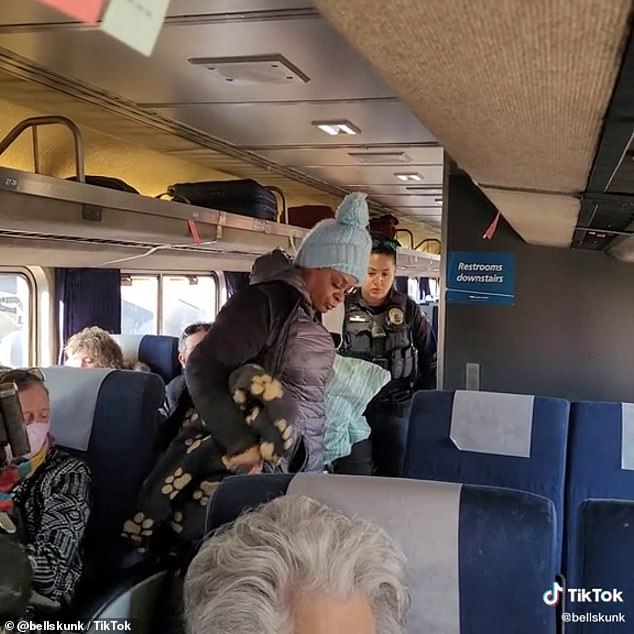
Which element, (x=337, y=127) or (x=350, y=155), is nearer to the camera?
(x=337, y=127)

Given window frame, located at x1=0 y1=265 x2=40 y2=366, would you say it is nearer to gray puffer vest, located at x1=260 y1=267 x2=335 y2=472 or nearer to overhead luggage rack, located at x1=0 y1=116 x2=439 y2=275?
overhead luggage rack, located at x1=0 y1=116 x2=439 y2=275

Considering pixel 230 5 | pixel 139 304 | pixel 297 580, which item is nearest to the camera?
pixel 297 580

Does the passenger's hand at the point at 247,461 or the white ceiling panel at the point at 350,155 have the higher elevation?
the white ceiling panel at the point at 350,155

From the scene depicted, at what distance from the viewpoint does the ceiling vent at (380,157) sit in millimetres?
4243

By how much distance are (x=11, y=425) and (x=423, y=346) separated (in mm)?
2569

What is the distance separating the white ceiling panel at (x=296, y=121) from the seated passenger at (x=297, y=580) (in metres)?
2.10

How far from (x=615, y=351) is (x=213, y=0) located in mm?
2397

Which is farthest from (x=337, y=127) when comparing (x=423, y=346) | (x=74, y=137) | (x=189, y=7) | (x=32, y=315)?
(x=32, y=315)

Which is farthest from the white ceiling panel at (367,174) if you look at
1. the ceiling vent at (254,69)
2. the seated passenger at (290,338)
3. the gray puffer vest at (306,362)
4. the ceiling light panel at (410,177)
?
the gray puffer vest at (306,362)

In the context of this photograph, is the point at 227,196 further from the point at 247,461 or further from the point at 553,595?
the point at 553,595

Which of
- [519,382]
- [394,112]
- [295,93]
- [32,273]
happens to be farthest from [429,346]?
[32,273]

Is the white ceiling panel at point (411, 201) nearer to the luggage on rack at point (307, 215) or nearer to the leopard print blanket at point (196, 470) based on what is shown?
the luggage on rack at point (307, 215)

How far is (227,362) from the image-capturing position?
2010 mm

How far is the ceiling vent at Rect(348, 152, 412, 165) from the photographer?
13.9ft
